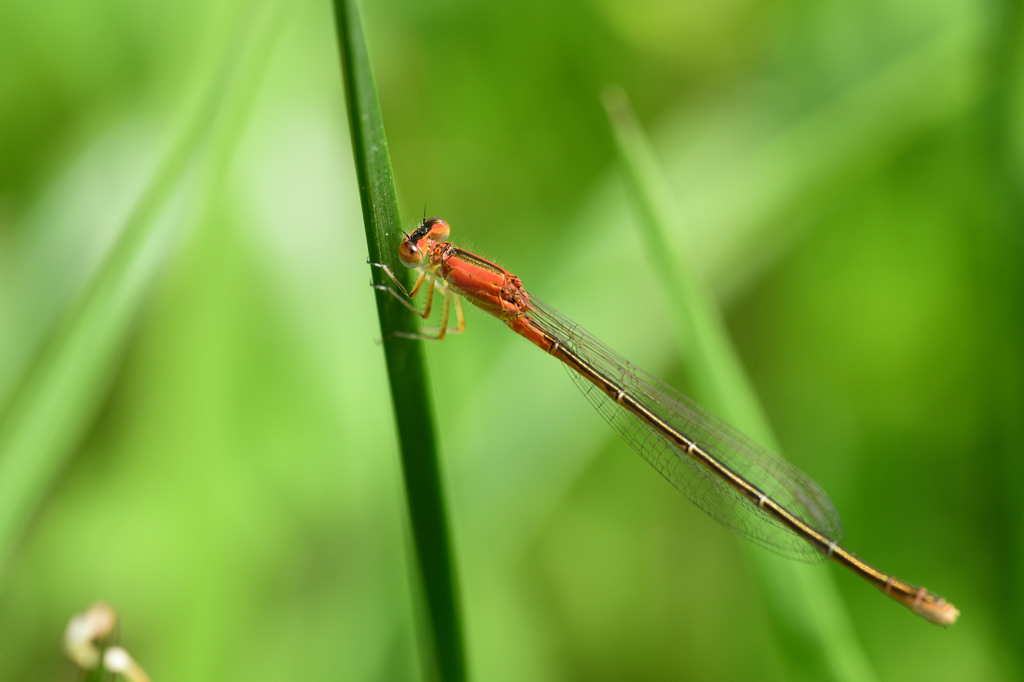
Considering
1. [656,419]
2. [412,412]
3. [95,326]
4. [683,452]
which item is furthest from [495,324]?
[412,412]

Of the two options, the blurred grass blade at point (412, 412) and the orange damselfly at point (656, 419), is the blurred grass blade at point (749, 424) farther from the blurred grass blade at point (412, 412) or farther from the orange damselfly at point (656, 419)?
the blurred grass blade at point (412, 412)

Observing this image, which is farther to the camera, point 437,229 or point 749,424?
point 437,229

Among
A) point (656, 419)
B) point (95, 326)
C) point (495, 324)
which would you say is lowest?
point (95, 326)

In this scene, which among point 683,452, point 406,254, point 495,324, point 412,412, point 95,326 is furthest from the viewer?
point 495,324

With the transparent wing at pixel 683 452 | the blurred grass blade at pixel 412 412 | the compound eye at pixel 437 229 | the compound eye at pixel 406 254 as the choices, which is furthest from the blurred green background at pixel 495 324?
the blurred grass blade at pixel 412 412

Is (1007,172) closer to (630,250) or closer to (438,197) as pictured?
(630,250)

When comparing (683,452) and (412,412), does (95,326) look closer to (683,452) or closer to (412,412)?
(412,412)

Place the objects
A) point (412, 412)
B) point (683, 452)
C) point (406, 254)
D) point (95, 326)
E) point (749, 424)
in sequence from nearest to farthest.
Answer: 1. point (412, 412)
2. point (406, 254)
3. point (95, 326)
4. point (749, 424)
5. point (683, 452)

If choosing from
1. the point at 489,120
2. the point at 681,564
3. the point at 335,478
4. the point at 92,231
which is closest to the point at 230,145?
the point at 92,231
